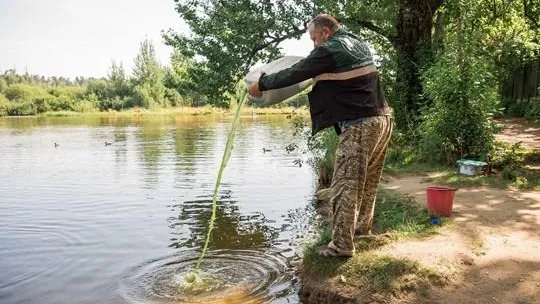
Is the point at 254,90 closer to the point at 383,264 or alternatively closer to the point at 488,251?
the point at 383,264

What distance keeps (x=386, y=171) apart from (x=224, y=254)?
4.18 meters

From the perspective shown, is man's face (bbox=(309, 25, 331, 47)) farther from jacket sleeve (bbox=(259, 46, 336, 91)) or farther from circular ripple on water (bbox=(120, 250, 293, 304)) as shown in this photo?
circular ripple on water (bbox=(120, 250, 293, 304))

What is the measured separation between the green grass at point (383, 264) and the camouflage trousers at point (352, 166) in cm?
21

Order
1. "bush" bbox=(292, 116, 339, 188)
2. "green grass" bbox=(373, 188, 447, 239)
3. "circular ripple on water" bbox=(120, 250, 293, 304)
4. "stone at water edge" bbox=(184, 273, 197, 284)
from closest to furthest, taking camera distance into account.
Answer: "circular ripple on water" bbox=(120, 250, 293, 304), "green grass" bbox=(373, 188, 447, 239), "stone at water edge" bbox=(184, 273, 197, 284), "bush" bbox=(292, 116, 339, 188)

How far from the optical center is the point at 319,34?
188 inches

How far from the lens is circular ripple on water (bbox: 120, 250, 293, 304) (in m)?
5.64

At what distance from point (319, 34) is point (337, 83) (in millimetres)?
506

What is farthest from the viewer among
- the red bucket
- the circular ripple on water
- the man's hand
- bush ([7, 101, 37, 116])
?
bush ([7, 101, 37, 116])

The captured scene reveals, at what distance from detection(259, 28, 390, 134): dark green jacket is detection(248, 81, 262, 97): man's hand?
59mm

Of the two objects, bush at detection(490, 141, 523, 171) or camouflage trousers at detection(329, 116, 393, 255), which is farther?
bush at detection(490, 141, 523, 171)

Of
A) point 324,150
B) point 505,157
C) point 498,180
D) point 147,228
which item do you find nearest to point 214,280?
point 147,228

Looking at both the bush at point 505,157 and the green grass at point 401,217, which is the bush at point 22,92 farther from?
the green grass at point 401,217

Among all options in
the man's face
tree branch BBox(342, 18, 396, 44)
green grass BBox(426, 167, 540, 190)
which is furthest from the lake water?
tree branch BBox(342, 18, 396, 44)

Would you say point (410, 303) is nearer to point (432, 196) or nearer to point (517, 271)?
point (517, 271)
